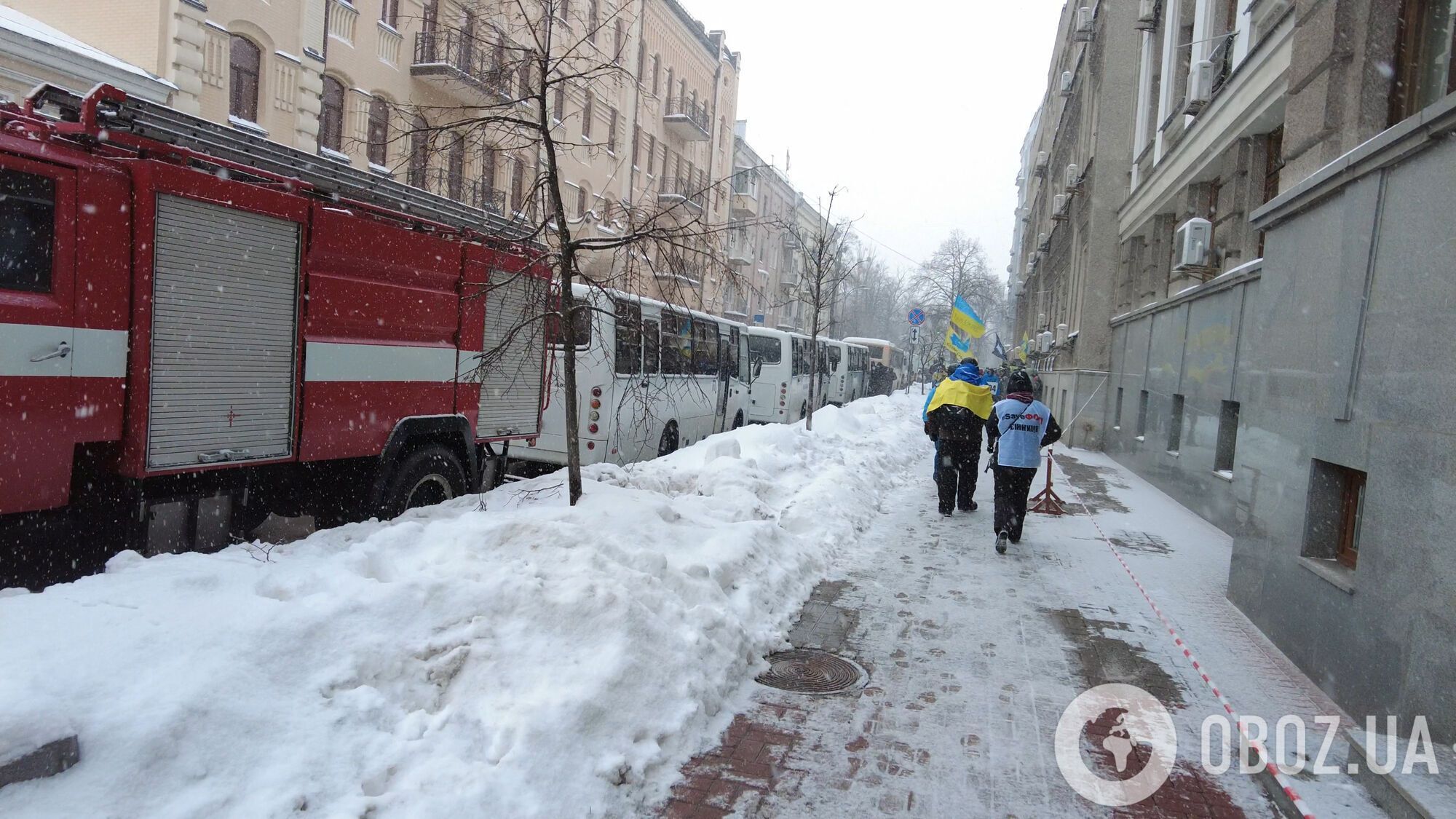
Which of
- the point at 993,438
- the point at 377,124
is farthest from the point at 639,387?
the point at 377,124

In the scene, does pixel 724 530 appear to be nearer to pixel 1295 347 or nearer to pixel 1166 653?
pixel 1166 653

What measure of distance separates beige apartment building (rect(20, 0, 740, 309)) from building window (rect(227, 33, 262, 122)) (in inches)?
1.0

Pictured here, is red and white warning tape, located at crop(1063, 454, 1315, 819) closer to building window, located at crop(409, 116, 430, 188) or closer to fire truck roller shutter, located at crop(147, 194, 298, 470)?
fire truck roller shutter, located at crop(147, 194, 298, 470)

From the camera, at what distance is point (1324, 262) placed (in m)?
5.62

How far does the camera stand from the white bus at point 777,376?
70.0ft

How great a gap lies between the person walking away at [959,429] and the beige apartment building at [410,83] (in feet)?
10.4

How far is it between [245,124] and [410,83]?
A: 5816mm

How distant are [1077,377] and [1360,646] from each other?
17.4m

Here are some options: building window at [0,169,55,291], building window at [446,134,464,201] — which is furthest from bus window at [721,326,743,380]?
building window at [0,169,55,291]

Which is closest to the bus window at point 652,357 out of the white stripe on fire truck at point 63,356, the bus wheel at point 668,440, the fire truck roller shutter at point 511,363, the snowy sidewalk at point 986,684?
the bus wheel at point 668,440

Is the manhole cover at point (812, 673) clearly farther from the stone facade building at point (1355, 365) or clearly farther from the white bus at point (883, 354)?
the white bus at point (883, 354)

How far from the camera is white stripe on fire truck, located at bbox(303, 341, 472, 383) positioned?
6082mm

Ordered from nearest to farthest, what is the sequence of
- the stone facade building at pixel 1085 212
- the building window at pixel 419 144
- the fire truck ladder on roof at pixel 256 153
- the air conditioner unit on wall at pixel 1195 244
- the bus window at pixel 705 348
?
the fire truck ladder on roof at pixel 256 153 < the building window at pixel 419 144 < the air conditioner unit on wall at pixel 1195 244 < the bus window at pixel 705 348 < the stone facade building at pixel 1085 212

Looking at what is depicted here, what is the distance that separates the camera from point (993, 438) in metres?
10.0
